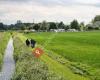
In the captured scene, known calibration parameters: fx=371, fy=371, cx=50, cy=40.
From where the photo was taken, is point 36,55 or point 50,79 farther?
point 36,55

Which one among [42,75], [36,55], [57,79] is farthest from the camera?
[36,55]

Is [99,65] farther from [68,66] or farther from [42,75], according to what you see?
[42,75]

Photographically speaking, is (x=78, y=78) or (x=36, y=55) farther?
(x=36, y=55)

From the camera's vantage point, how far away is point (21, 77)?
72.4 ft

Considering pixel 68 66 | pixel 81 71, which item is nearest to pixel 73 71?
pixel 81 71

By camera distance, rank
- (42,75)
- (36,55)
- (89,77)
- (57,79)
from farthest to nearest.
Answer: (36,55) → (89,77) → (42,75) → (57,79)

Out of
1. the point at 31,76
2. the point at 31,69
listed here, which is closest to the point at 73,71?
the point at 31,69

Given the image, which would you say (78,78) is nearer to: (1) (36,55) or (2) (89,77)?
(2) (89,77)

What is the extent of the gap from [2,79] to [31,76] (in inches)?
181

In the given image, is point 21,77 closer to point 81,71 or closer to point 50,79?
point 50,79

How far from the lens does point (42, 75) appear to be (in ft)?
70.9

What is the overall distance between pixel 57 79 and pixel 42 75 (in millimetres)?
1736

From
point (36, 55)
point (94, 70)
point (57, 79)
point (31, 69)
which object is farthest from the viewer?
point (36, 55)

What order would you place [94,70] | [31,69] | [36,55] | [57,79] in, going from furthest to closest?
[36,55], [94,70], [31,69], [57,79]
